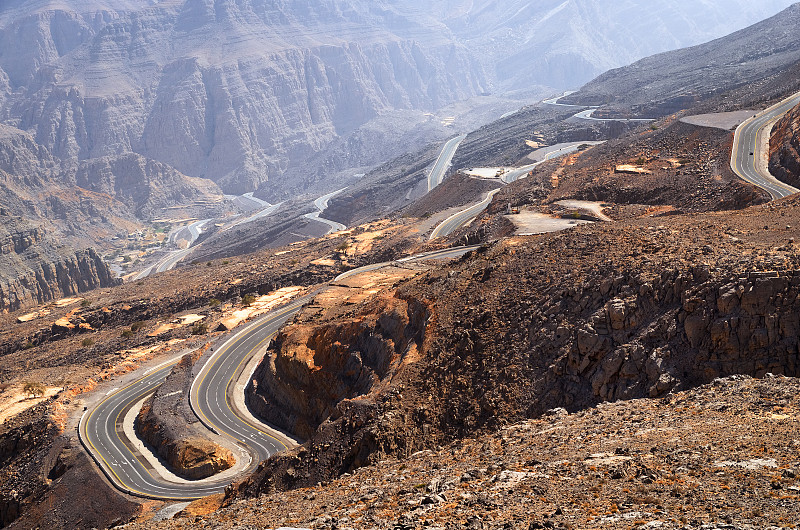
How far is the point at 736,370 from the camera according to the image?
63.9 ft

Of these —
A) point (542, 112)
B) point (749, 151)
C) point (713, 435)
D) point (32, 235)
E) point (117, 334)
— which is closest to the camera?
point (713, 435)

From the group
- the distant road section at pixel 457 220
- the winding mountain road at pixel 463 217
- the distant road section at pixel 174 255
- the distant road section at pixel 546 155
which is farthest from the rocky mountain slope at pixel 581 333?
the distant road section at pixel 174 255

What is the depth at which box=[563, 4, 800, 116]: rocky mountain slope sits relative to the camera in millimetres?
105438

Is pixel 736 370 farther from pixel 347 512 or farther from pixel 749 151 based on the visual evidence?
pixel 749 151

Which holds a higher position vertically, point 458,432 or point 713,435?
point 713,435

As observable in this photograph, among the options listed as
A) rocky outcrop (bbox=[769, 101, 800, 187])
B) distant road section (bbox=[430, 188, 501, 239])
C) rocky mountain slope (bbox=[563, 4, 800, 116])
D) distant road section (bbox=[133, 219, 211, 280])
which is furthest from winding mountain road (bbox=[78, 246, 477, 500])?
rocky mountain slope (bbox=[563, 4, 800, 116])

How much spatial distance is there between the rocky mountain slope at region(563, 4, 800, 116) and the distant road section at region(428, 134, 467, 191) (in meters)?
28.0

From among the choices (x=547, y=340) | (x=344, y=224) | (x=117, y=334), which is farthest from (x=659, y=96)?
(x=547, y=340)

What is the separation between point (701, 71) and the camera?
12131 centimetres

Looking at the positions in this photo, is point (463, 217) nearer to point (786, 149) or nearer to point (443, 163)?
point (786, 149)

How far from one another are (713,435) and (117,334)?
53.6 metres

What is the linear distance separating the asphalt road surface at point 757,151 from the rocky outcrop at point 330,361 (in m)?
24.6

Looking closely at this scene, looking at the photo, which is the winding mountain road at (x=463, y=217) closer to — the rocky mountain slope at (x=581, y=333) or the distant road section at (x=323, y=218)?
the distant road section at (x=323, y=218)

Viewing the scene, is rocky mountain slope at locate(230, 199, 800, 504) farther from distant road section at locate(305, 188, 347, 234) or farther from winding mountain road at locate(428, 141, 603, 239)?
distant road section at locate(305, 188, 347, 234)
